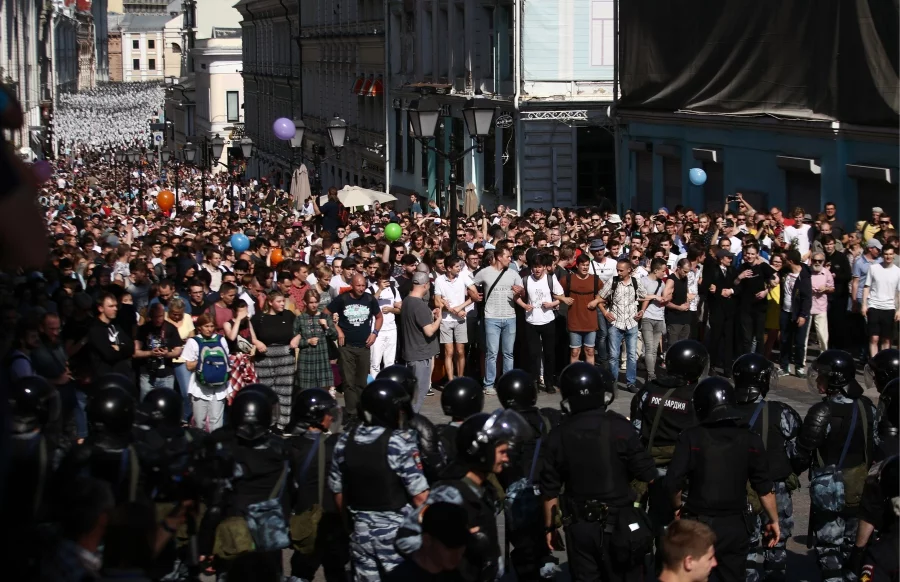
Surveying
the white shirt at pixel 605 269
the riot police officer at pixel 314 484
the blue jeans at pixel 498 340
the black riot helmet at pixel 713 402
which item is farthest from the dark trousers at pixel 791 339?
the riot police officer at pixel 314 484

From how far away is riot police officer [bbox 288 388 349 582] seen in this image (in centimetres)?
741

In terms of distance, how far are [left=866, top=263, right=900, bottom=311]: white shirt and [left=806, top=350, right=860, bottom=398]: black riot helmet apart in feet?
23.8

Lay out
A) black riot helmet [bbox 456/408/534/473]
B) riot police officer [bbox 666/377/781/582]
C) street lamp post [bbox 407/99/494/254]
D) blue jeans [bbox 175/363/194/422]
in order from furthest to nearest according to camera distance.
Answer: street lamp post [bbox 407/99/494/254] → blue jeans [bbox 175/363/194/422] → riot police officer [bbox 666/377/781/582] → black riot helmet [bbox 456/408/534/473]

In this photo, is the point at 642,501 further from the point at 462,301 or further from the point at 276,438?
the point at 462,301

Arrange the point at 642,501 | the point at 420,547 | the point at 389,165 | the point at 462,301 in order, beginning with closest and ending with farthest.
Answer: the point at 420,547
the point at 642,501
the point at 462,301
the point at 389,165

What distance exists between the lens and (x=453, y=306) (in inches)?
593

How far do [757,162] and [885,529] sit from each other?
21.9m

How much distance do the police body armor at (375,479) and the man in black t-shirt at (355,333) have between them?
6.80 m

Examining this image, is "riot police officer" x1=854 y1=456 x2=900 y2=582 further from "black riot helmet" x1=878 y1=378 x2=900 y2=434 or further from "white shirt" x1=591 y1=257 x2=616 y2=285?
"white shirt" x1=591 y1=257 x2=616 y2=285

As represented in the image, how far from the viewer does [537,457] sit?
308 inches

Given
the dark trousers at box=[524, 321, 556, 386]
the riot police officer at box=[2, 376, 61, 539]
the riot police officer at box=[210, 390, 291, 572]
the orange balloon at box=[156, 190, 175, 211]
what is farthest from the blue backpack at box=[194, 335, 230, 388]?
the orange balloon at box=[156, 190, 175, 211]

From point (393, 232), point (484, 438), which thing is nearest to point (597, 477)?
point (484, 438)

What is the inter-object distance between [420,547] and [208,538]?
1.90 meters

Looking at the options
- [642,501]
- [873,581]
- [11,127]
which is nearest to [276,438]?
[642,501]
